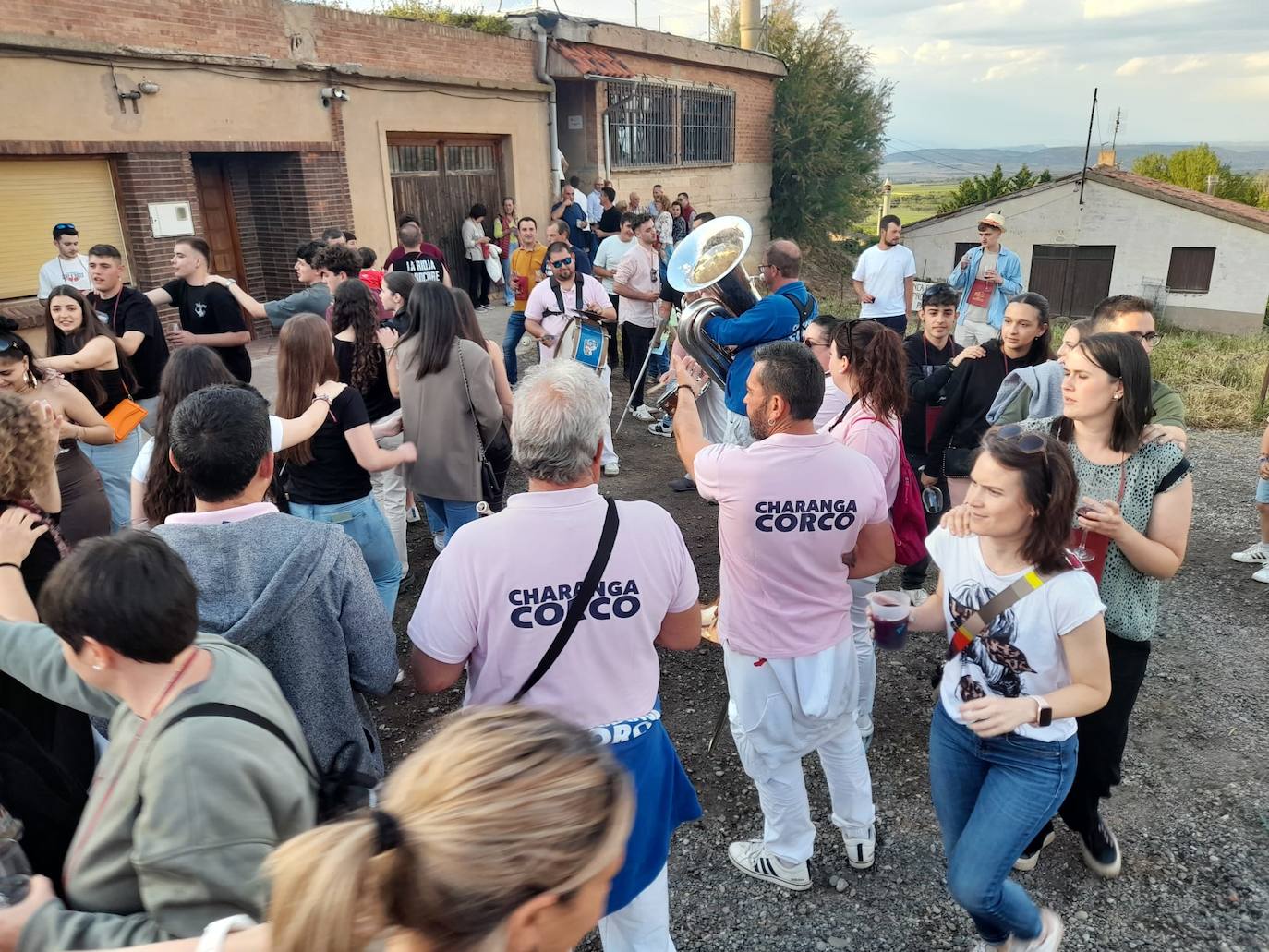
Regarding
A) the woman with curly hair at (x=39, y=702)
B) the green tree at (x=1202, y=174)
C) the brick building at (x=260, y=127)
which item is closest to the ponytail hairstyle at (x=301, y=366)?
the woman with curly hair at (x=39, y=702)

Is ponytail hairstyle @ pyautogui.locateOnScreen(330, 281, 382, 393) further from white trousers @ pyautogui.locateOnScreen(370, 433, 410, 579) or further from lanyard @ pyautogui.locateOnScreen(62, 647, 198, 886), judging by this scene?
lanyard @ pyautogui.locateOnScreen(62, 647, 198, 886)

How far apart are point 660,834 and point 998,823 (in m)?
0.89

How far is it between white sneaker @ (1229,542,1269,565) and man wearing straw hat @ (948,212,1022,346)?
2522mm

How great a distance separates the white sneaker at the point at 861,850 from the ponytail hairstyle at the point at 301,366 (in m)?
2.70

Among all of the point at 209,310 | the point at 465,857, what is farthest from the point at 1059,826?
the point at 209,310

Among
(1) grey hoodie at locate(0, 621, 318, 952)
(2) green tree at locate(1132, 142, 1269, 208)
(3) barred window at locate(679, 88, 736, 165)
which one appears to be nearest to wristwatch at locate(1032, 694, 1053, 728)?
(1) grey hoodie at locate(0, 621, 318, 952)

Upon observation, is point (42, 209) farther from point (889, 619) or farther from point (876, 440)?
point (889, 619)

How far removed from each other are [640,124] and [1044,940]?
17165mm

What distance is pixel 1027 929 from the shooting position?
2.31 metres

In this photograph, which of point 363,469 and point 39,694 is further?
point 363,469

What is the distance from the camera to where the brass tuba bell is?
5098mm

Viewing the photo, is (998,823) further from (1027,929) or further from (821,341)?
(821,341)

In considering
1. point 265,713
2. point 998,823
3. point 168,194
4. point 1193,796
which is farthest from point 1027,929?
point 168,194

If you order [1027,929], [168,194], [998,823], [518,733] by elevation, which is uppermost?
[168,194]
